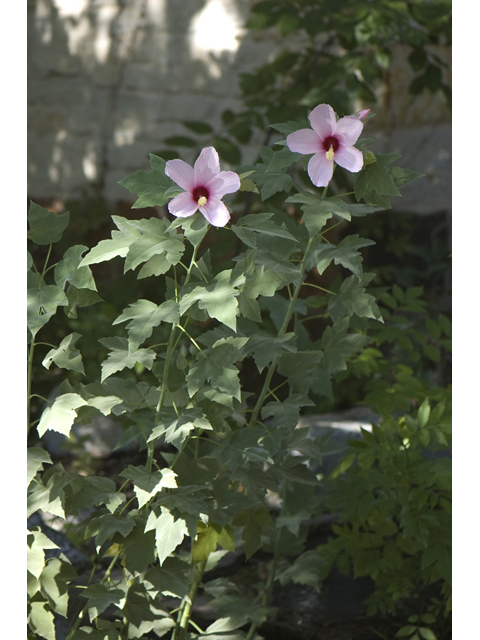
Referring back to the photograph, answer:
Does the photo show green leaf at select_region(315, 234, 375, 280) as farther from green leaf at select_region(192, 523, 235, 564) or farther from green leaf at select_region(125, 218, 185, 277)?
green leaf at select_region(192, 523, 235, 564)

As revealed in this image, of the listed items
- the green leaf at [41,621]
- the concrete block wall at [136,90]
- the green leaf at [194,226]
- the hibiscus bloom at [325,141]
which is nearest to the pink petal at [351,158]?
the hibiscus bloom at [325,141]

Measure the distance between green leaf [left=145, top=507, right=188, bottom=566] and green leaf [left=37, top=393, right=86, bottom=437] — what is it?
20 cm

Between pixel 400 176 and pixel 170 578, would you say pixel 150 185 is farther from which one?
pixel 170 578

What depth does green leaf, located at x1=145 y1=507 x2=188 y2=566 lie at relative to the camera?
110 cm

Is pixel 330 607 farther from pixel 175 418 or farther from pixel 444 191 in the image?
pixel 444 191

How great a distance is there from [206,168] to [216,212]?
0.25 feet

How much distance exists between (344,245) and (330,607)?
46.8 inches

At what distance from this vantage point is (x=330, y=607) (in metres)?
2.01

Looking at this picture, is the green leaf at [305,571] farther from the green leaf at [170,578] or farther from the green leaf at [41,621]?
the green leaf at [41,621]

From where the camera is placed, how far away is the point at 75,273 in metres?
1.18

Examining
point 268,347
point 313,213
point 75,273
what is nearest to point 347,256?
point 313,213

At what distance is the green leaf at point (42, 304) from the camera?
45.0 inches

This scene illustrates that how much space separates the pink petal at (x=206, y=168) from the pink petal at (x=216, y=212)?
32mm
